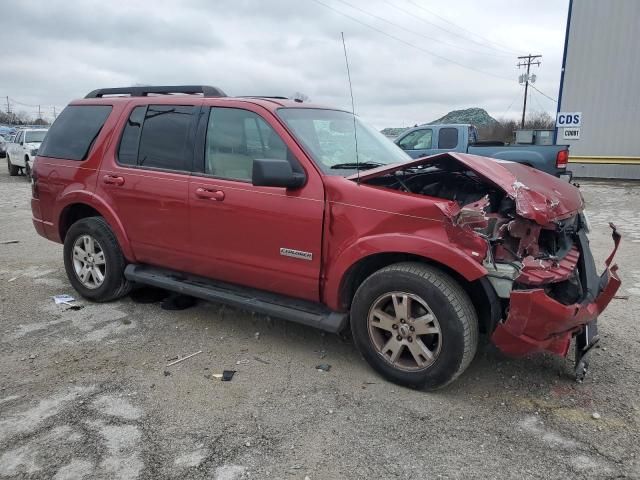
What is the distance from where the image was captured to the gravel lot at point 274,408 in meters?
2.66

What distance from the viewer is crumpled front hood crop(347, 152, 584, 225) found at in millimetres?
3076

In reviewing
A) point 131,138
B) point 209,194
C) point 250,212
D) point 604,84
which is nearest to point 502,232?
point 250,212

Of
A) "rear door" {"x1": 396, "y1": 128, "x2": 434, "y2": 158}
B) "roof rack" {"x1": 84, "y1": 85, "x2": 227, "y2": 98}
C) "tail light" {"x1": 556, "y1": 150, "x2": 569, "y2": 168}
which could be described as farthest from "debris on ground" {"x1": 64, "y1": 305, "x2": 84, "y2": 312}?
"tail light" {"x1": 556, "y1": 150, "x2": 569, "y2": 168}

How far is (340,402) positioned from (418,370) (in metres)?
0.53

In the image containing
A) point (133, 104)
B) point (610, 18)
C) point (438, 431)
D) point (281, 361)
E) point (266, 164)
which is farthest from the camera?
point (610, 18)

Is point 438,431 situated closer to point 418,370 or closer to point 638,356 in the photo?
point 418,370

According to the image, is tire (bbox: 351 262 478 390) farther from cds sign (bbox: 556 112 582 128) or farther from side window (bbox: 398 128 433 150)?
cds sign (bbox: 556 112 582 128)

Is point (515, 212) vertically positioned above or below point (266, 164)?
below

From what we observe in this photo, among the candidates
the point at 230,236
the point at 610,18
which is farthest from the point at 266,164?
the point at 610,18

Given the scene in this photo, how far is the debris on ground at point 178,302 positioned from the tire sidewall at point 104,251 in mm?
470

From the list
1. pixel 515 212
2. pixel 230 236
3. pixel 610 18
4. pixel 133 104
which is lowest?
pixel 230 236

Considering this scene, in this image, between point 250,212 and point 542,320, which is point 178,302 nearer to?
point 250,212

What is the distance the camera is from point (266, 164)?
11.1 ft

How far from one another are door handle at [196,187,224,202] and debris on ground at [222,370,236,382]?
1258 mm
